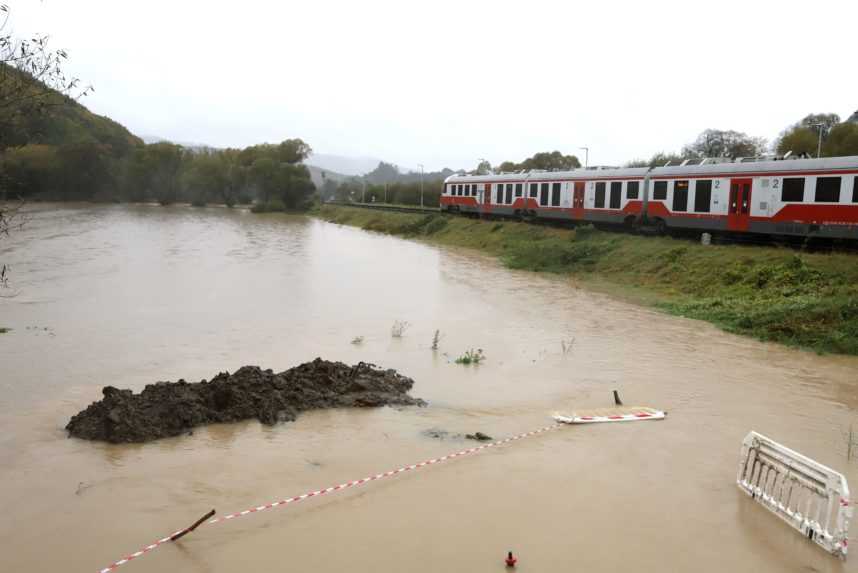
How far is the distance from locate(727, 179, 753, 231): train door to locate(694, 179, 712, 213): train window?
0.98m

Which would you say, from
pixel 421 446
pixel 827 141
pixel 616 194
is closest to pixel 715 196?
pixel 616 194

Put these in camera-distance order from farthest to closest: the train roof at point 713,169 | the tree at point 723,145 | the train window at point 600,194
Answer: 1. the tree at point 723,145
2. the train window at point 600,194
3. the train roof at point 713,169

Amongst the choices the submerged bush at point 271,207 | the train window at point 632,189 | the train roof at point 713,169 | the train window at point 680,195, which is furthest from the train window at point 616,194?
the submerged bush at point 271,207

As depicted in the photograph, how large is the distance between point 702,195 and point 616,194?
5.34 metres

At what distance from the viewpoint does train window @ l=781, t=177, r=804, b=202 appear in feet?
69.1

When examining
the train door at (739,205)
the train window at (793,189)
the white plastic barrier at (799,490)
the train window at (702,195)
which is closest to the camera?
the white plastic barrier at (799,490)

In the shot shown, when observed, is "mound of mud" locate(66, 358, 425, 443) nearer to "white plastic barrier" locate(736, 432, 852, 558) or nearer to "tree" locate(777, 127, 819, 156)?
"white plastic barrier" locate(736, 432, 852, 558)

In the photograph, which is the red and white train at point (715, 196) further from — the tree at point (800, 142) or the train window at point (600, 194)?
the tree at point (800, 142)

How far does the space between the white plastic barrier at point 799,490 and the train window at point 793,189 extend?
1572 cm

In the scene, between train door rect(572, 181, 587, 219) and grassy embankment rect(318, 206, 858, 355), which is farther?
train door rect(572, 181, 587, 219)

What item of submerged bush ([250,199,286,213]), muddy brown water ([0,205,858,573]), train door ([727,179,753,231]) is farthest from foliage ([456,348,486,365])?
submerged bush ([250,199,286,213])

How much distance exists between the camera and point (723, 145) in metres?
62.2

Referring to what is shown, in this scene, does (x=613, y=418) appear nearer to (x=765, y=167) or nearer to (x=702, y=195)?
(x=765, y=167)

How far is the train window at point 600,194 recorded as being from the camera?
101 feet
